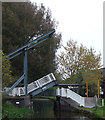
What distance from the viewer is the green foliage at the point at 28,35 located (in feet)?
85.8

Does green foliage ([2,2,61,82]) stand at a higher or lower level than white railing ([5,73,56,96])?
higher

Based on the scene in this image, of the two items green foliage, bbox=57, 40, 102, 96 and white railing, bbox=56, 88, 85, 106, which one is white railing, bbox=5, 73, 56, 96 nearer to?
white railing, bbox=56, 88, 85, 106

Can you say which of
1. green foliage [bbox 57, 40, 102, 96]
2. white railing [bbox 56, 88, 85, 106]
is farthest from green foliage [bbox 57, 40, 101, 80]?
white railing [bbox 56, 88, 85, 106]

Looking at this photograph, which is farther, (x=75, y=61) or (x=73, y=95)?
(x=75, y=61)

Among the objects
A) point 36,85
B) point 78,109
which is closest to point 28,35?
point 36,85

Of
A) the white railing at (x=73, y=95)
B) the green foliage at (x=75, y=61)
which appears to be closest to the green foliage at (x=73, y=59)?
the green foliage at (x=75, y=61)

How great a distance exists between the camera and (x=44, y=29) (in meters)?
28.7

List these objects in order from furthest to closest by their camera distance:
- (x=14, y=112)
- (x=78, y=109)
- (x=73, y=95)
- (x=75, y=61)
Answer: (x=75, y=61)
(x=73, y=95)
(x=78, y=109)
(x=14, y=112)

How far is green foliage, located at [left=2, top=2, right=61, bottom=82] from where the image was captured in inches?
1029

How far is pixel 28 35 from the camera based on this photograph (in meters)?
27.8

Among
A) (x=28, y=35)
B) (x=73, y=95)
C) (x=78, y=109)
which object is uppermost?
(x=28, y=35)

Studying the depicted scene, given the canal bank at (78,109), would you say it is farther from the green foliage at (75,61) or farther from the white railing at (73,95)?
the green foliage at (75,61)

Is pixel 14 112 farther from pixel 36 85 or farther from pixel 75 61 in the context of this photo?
pixel 75 61

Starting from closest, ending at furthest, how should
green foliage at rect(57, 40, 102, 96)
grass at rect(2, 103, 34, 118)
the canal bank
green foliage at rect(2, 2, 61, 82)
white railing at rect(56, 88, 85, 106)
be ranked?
the canal bank
grass at rect(2, 103, 34, 118)
white railing at rect(56, 88, 85, 106)
green foliage at rect(2, 2, 61, 82)
green foliage at rect(57, 40, 102, 96)
